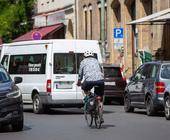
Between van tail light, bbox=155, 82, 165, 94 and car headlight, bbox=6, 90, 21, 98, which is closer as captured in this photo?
car headlight, bbox=6, 90, 21, 98

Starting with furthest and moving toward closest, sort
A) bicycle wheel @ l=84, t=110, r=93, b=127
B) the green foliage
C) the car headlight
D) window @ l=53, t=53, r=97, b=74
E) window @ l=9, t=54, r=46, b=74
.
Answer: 1. the green foliage
2. window @ l=9, t=54, r=46, b=74
3. window @ l=53, t=53, r=97, b=74
4. bicycle wheel @ l=84, t=110, r=93, b=127
5. the car headlight

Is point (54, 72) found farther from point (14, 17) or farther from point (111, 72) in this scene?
point (14, 17)

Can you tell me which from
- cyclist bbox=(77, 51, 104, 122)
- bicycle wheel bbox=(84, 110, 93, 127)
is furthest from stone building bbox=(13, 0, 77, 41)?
cyclist bbox=(77, 51, 104, 122)

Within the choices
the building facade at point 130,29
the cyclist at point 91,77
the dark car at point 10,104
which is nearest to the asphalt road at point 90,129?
the dark car at point 10,104

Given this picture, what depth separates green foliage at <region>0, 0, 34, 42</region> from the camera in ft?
179

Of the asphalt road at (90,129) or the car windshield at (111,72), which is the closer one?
the asphalt road at (90,129)

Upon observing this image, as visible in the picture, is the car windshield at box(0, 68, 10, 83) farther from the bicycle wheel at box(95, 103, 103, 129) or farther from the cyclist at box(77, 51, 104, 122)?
the bicycle wheel at box(95, 103, 103, 129)

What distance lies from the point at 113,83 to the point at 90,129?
11.8 metres

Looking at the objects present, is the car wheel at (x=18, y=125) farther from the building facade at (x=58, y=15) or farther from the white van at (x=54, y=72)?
the building facade at (x=58, y=15)

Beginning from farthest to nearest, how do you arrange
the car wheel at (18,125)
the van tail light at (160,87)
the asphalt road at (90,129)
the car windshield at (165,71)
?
the car windshield at (165,71)
the van tail light at (160,87)
the car wheel at (18,125)
the asphalt road at (90,129)

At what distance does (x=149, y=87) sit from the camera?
21.1m

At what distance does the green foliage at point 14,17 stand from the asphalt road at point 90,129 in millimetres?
34099

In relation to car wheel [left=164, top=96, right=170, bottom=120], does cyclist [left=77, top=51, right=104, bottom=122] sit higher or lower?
higher

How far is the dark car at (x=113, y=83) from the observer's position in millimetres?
28312
